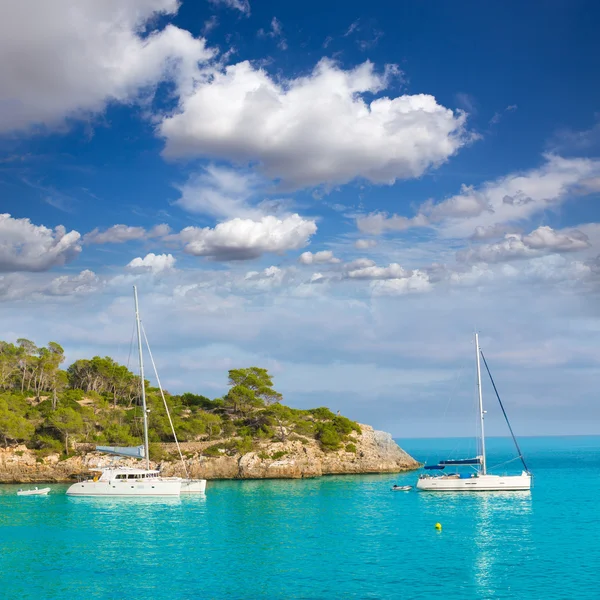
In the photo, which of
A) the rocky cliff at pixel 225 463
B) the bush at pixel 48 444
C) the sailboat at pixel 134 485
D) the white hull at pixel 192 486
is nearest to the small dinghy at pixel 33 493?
the sailboat at pixel 134 485

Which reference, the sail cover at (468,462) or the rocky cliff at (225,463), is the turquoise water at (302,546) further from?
the rocky cliff at (225,463)

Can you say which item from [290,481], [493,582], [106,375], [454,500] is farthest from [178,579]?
[106,375]

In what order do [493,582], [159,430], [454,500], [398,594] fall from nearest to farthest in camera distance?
[398,594] < [493,582] < [454,500] < [159,430]

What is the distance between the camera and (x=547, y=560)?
35.0 metres

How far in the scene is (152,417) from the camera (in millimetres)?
83188

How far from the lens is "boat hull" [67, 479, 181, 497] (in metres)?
58.5

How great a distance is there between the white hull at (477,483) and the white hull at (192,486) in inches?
866

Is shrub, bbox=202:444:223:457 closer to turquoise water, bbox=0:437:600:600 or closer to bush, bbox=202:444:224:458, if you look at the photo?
bush, bbox=202:444:224:458

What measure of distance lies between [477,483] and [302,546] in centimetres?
3007

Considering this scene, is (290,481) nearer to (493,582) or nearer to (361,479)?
(361,479)

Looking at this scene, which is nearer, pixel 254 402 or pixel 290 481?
pixel 290 481

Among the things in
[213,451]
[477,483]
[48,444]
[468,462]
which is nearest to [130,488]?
[213,451]

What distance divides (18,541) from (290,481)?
37182 mm

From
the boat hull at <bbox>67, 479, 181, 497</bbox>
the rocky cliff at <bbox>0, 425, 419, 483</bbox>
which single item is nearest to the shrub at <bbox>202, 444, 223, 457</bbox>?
the rocky cliff at <bbox>0, 425, 419, 483</bbox>
